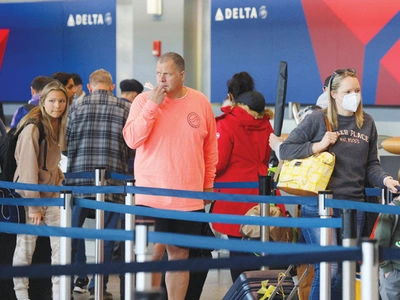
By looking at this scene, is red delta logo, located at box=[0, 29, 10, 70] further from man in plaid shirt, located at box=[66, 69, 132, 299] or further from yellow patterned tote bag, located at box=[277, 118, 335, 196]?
yellow patterned tote bag, located at box=[277, 118, 335, 196]

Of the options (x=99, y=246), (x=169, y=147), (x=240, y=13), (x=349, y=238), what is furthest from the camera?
(x=240, y=13)

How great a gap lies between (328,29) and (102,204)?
661cm

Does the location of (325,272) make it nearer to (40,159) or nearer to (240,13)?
(40,159)

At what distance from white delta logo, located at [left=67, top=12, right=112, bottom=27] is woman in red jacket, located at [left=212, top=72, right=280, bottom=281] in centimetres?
575

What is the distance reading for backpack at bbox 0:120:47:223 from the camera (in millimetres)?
6055

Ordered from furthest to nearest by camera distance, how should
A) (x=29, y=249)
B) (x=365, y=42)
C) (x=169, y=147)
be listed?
(x=365, y=42) < (x=29, y=249) < (x=169, y=147)

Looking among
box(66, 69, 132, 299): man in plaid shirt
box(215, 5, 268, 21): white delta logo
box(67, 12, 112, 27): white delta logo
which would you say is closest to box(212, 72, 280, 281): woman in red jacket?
box(66, 69, 132, 299): man in plaid shirt

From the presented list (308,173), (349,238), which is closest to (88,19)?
(308,173)

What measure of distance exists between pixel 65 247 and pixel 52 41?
8505mm

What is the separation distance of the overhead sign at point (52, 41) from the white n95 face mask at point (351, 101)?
735 cm

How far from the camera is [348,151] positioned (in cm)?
528

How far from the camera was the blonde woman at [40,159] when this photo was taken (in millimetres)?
5996

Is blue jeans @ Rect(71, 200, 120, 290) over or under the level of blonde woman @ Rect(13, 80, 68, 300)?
under

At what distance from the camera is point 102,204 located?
465 cm
